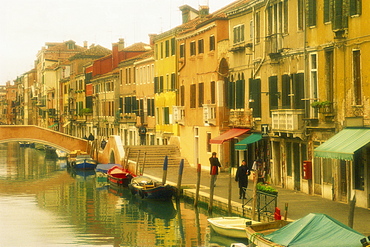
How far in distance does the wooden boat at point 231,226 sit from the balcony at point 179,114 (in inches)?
771

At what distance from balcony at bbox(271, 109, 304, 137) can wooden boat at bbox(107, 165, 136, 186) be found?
42.4ft

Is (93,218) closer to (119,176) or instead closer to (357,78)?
(119,176)

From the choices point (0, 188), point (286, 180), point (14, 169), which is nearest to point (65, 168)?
point (14, 169)

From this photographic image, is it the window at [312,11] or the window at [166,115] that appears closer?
the window at [312,11]

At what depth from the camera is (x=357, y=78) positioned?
20031 mm

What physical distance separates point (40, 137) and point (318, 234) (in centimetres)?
4391

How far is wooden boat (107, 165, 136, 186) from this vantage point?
35875mm

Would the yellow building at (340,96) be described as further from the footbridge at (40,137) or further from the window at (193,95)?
the footbridge at (40,137)

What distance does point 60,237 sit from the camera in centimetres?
2155

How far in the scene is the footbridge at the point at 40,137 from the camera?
54.2 m

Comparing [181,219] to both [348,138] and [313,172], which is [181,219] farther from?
[348,138]

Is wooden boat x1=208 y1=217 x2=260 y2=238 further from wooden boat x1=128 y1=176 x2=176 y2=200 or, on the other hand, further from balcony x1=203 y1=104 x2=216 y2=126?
balcony x1=203 y1=104 x2=216 y2=126

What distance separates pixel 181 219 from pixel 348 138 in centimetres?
684

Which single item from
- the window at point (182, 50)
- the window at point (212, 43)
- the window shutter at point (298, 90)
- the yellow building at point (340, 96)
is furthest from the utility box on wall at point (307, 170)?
the window at point (182, 50)
